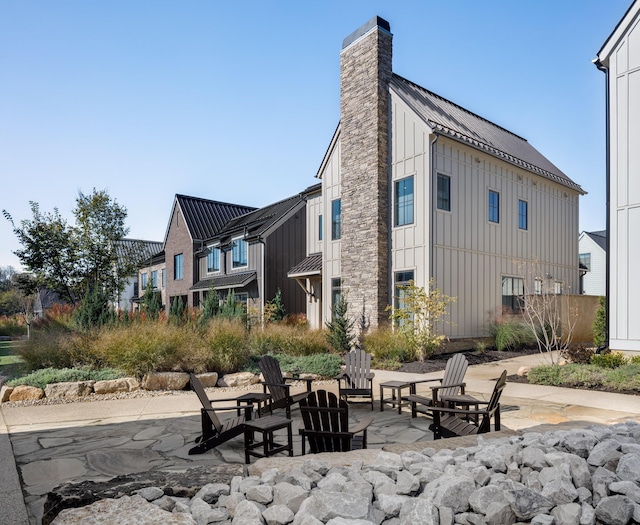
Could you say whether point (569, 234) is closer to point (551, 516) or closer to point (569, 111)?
point (569, 111)

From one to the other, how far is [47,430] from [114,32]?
709cm

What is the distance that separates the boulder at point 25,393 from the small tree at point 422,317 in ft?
28.8

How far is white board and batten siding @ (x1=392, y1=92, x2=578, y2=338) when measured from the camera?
14.1 m

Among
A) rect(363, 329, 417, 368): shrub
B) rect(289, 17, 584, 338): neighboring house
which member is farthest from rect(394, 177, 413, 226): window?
rect(363, 329, 417, 368): shrub

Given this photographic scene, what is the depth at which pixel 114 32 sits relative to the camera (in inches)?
347

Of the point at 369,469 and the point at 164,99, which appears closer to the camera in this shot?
the point at 369,469

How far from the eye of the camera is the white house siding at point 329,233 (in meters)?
16.9

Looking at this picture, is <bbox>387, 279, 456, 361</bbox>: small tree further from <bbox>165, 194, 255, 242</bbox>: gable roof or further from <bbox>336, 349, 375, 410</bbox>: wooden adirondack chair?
<bbox>165, 194, 255, 242</bbox>: gable roof

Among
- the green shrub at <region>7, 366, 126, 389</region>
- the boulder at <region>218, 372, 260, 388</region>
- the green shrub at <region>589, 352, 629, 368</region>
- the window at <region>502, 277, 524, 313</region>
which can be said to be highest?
the window at <region>502, 277, 524, 313</region>

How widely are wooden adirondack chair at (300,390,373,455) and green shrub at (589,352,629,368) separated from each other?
7.61 m

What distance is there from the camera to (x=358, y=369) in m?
7.79

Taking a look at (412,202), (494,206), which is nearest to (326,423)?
(412,202)

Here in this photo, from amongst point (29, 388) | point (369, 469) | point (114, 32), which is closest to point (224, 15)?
point (114, 32)

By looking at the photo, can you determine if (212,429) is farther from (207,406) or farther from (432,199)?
(432,199)
